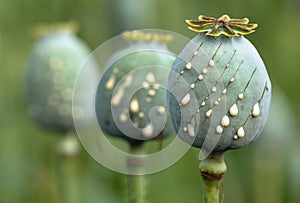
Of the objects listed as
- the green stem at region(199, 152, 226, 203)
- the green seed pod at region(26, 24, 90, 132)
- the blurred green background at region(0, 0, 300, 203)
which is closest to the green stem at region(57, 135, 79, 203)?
the green seed pod at region(26, 24, 90, 132)

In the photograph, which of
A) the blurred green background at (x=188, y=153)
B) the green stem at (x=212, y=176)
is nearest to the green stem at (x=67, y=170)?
the blurred green background at (x=188, y=153)

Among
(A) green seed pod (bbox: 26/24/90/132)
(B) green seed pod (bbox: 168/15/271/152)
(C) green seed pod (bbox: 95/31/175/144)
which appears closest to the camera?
(B) green seed pod (bbox: 168/15/271/152)

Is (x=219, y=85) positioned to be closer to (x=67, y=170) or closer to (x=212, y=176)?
(x=212, y=176)

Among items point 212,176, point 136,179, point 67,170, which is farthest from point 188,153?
point 212,176

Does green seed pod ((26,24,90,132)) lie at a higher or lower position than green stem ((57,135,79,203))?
higher

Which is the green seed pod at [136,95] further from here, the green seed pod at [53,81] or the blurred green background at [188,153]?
the blurred green background at [188,153]

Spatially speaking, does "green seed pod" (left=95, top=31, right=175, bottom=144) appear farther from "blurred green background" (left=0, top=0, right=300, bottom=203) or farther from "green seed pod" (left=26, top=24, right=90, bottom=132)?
"blurred green background" (left=0, top=0, right=300, bottom=203)
